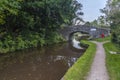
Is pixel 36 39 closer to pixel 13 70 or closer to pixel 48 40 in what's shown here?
pixel 48 40

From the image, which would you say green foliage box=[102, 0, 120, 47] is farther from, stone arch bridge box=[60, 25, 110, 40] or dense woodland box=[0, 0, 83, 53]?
stone arch bridge box=[60, 25, 110, 40]

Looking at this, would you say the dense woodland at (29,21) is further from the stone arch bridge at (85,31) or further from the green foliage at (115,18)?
the green foliage at (115,18)

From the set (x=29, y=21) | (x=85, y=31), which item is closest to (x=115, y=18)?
(x=29, y=21)

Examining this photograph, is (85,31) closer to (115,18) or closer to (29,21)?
(29,21)

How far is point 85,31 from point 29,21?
1860 centimetres

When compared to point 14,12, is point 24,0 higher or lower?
higher

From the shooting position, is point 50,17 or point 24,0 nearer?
point 24,0

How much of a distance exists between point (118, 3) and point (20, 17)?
12.3 meters

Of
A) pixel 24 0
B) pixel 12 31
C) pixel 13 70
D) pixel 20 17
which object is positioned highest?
pixel 24 0

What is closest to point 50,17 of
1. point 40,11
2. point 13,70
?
point 40,11

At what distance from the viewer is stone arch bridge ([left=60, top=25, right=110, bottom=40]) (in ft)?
143

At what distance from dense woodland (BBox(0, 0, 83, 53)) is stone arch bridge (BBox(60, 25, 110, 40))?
22.9 ft

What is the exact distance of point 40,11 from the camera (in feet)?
103

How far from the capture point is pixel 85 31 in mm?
44656
